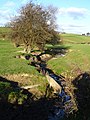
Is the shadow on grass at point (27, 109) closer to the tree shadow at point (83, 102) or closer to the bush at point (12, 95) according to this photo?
the bush at point (12, 95)

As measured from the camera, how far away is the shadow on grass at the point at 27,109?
56.7ft

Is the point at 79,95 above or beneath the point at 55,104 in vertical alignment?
above

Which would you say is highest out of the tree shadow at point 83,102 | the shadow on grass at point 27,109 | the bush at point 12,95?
the tree shadow at point 83,102

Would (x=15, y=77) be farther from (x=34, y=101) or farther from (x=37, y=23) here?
(x=37, y=23)

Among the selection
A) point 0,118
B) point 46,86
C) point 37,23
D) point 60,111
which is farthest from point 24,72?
point 37,23

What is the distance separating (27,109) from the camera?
1864cm

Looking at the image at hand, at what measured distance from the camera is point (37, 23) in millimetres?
51000

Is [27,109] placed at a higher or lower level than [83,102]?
lower

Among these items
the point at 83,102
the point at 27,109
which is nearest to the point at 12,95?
the point at 27,109

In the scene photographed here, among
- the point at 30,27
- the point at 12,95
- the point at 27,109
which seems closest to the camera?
the point at 27,109

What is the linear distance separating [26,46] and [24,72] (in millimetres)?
24791

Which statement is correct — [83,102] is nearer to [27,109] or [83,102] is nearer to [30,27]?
[27,109]

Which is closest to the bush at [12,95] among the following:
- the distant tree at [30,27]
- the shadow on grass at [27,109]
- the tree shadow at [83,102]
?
the shadow on grass at [27,109]

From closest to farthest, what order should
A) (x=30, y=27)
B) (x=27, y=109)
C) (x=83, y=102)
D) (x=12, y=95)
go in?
(x=83, y=102), (x=27, y=109), (x=12, y=95), (x=30, y=27)
